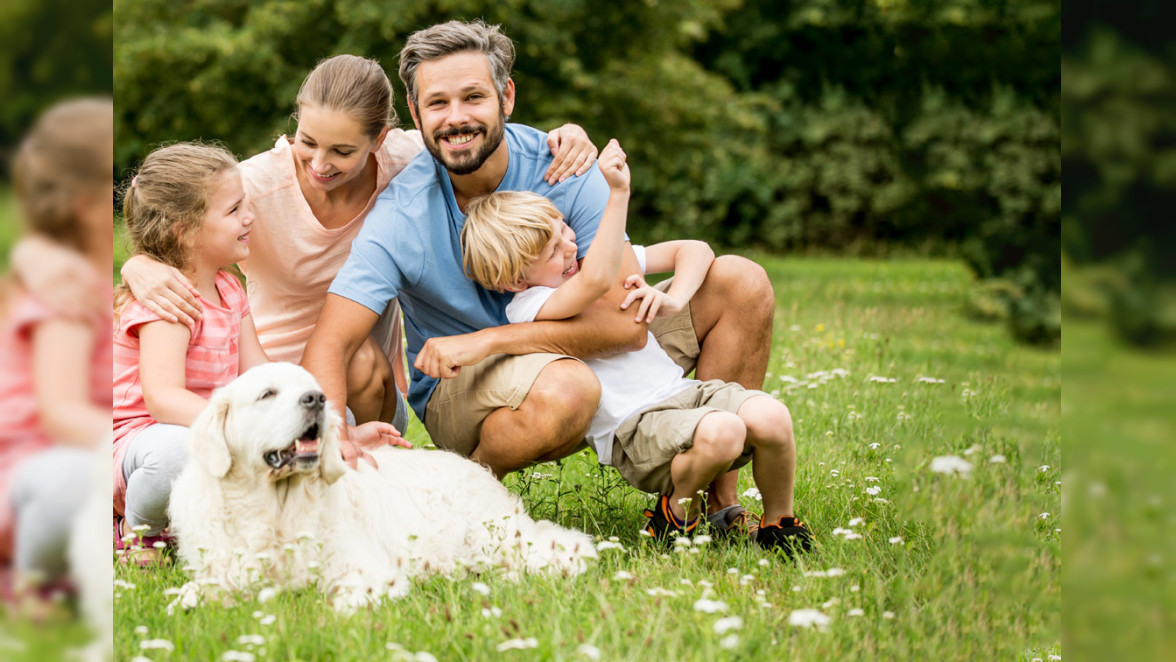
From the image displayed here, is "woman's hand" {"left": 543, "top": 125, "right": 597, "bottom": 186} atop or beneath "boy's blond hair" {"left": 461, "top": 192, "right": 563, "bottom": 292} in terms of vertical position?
atop

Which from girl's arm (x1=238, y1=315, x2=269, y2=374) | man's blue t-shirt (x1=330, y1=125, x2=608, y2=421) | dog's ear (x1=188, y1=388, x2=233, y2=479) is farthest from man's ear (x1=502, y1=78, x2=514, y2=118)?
dog's ear (x1=188, y1=388, x2=233, y2=479)

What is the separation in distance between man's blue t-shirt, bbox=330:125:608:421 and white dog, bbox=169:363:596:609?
68 cm

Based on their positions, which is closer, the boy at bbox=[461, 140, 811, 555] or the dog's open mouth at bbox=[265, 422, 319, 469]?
the dog's open mouth at bbox=[265, 422, 319, 469]

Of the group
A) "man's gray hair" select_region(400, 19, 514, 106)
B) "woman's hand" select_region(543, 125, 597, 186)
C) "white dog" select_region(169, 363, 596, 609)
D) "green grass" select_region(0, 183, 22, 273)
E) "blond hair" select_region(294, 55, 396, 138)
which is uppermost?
"man's gray hair" select_region(400, 19, 514, 106)

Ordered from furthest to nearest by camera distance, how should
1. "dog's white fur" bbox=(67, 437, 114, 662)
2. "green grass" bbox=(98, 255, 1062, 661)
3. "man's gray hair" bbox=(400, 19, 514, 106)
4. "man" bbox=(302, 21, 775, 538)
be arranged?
"man's gray hair" bbox=(400, 19, 514, 106) < "man" bbox=(302, 21, 775, 538) < "green grass" bbox=(98, 255, 1062, 661) < "dog's white fur" bbox=(67, 437, 114, 662)

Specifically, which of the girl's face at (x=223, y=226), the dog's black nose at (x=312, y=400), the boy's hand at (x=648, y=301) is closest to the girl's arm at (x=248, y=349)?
the girl's face at (x=223, y=226)

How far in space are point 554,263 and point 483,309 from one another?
351 millimetres

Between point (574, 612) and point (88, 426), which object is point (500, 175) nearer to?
point (574, 612)

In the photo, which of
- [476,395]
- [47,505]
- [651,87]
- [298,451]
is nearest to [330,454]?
[298,451]

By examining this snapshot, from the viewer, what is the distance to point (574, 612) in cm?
259

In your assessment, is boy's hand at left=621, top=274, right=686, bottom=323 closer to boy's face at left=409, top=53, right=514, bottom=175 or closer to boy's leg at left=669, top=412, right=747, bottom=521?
boy's leg at left=669, top=412, right=747, bottom=521

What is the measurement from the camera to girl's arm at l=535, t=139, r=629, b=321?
10.5 feet

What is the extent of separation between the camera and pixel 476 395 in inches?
137

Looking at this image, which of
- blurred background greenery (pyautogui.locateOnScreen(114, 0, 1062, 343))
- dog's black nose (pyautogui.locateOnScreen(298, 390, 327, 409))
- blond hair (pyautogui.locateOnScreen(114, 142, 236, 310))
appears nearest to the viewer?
dog's black nose (pyautogui.locateOnScreen(298, 390, 327, 409))
